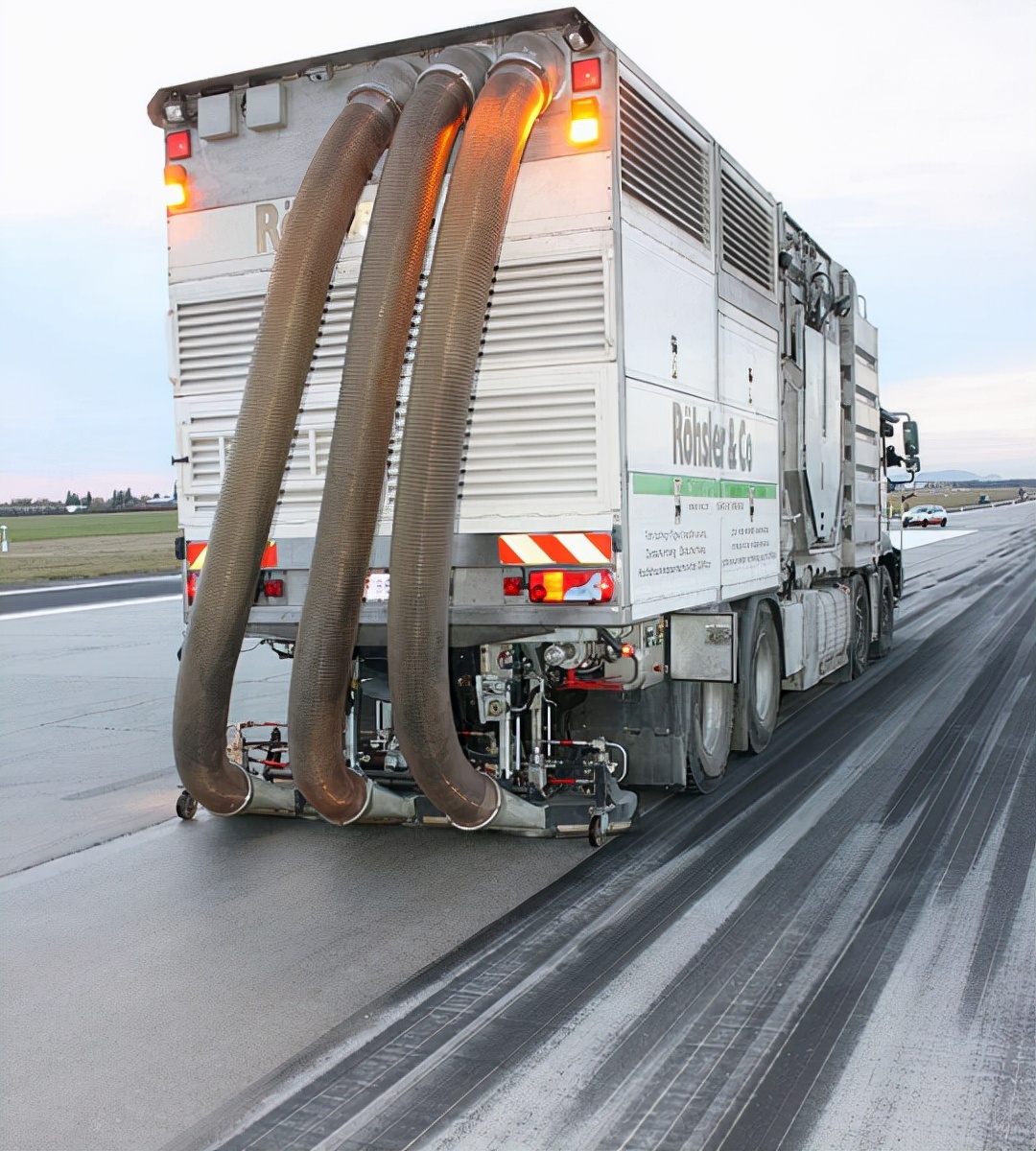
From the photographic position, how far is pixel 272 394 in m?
6.26

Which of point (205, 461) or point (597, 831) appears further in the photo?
point (205, 461)

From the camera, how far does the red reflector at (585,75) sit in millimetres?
6160

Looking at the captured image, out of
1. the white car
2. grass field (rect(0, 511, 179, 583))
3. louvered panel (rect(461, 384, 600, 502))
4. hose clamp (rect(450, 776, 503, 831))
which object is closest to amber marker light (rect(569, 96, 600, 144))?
louvered panel (rect(461, 384, 600, 502))

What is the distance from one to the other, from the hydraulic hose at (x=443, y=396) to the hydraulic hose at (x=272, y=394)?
69 centimetres

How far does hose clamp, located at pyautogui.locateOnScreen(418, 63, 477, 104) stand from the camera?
618 cm

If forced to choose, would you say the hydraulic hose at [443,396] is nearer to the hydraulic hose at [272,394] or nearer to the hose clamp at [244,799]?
the hydraulic hose at [272,394]

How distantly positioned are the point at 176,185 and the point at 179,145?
0.75ft

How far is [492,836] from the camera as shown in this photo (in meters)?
7.11

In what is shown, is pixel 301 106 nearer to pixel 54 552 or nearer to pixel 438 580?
pixel 438 580

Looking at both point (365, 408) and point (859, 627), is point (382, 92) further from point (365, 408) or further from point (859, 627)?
point (859, 627)

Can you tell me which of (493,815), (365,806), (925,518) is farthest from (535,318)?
(925,518)

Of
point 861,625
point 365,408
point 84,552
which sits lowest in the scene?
point 861,625

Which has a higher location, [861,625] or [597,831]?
[861,625]

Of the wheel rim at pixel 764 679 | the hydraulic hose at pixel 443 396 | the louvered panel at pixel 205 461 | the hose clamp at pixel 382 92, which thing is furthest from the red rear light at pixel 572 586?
the wheel rim at pixel 764 679
